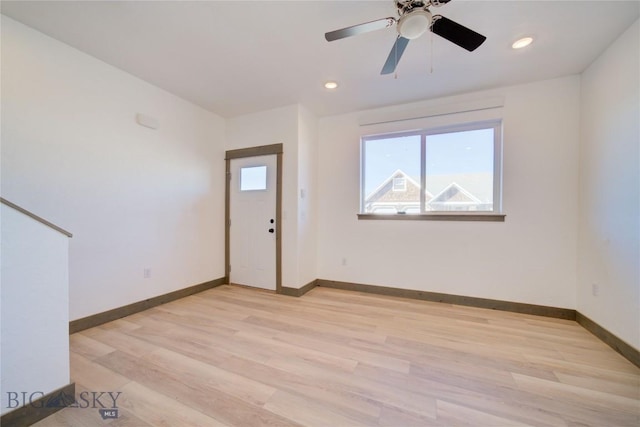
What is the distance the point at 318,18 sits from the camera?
1895mm

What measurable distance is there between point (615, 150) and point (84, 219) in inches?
200

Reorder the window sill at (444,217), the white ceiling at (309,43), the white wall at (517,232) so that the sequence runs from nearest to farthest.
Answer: the white ceiling at (309,43), the white wall at (517,232), the window sill at (444,217)

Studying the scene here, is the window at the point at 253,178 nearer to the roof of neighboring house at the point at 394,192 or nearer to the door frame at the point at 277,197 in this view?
the door frame at the point at 277,197

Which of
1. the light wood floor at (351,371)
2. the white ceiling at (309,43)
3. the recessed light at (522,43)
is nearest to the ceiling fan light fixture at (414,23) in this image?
the white ceiling at (309,43)

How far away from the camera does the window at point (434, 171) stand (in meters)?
3.03

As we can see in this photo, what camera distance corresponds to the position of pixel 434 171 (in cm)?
326

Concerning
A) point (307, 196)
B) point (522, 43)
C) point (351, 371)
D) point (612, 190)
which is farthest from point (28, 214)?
point (612, 190)

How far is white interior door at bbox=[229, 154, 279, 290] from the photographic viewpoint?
3.65m

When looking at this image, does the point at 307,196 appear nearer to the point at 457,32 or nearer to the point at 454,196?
the point at 454,196

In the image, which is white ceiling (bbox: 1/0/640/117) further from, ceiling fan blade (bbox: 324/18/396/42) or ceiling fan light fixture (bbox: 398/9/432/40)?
ceiling fan light fixture (bbox: 398/9/432/40)

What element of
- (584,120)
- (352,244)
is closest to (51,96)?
(352,244)

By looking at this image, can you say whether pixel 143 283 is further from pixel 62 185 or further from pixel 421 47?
pixel 421 47

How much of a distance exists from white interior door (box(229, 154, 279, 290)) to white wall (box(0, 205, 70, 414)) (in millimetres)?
2338

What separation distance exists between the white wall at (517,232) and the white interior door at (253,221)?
1507mm
